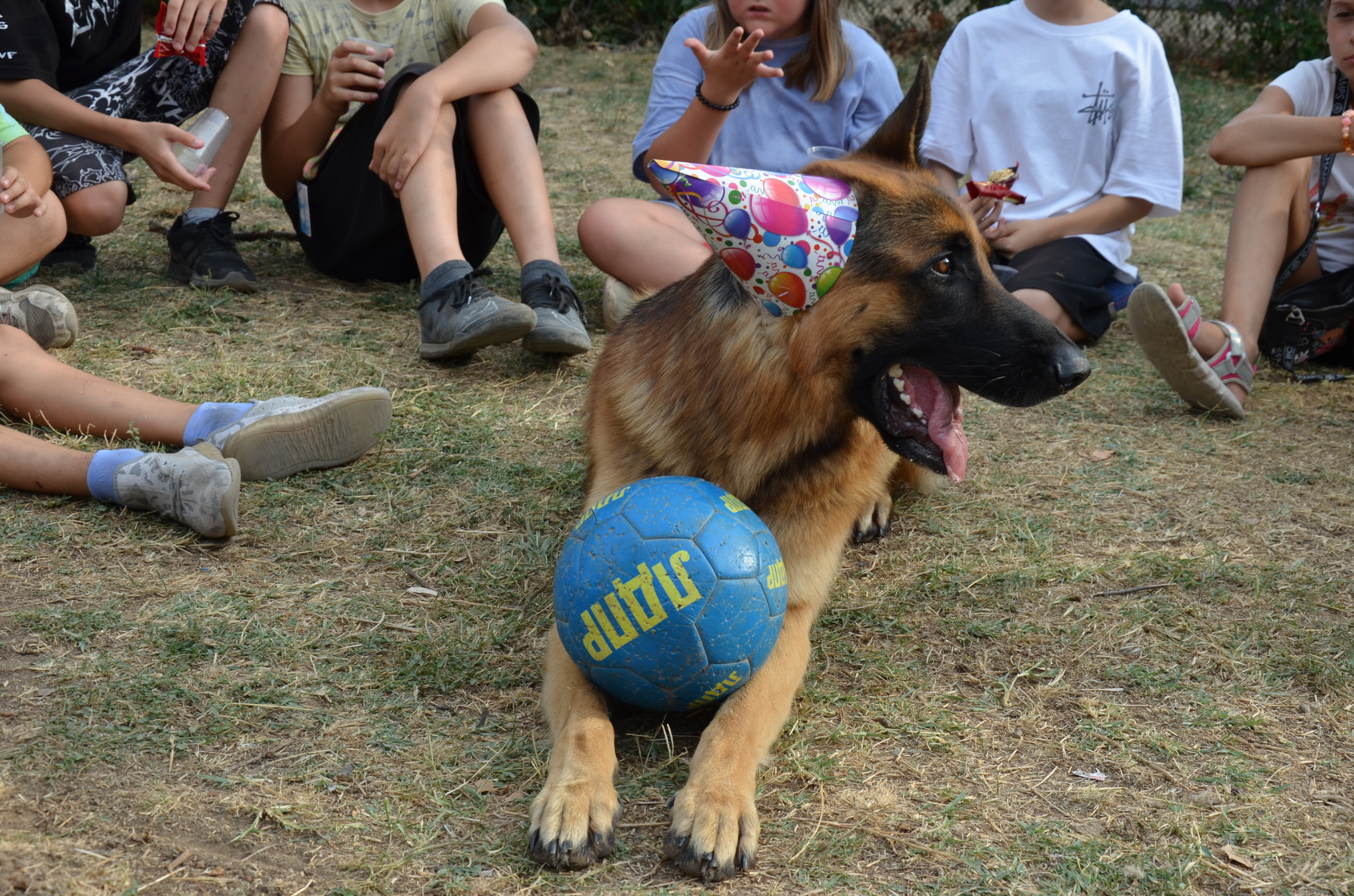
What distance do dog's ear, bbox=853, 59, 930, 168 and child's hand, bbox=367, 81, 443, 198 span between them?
7.48 feet

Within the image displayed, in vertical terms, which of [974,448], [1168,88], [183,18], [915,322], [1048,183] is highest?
[183,18]

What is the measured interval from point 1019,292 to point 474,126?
99.6 inches

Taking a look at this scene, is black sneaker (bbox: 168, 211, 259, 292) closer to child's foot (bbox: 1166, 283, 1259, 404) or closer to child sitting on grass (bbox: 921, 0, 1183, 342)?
child sitting on grass (bbox: 921, 0, 1183, 342)

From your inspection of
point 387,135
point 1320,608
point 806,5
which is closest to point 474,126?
point 387,135

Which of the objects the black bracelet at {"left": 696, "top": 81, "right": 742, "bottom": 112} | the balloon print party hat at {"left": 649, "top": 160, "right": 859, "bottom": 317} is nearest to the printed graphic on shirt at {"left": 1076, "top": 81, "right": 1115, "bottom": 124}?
the black bracelet at {"left": 696, "top": 81, "right": 742, "bottom": 112}

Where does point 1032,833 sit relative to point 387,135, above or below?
below

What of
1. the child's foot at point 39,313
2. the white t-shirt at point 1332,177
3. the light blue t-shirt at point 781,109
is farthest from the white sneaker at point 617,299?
the white t-shirt at point 1332,177

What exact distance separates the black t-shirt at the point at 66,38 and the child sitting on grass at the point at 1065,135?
12.1ft

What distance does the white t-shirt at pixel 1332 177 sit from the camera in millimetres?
4562

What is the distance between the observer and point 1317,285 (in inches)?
184

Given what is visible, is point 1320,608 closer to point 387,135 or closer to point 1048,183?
point 1048,183

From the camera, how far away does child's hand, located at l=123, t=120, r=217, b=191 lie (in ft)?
14.0

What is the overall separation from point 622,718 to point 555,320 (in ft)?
7.26

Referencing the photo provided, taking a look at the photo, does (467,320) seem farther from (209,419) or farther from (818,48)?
(818,48)
